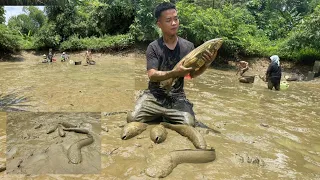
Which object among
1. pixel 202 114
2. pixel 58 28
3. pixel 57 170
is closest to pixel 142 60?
pixel 58 28

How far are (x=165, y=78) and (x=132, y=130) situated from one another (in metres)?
0.79

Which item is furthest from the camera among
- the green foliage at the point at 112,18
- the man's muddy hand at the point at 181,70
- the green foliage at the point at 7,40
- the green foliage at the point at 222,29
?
the green foliage at the point at 112,18

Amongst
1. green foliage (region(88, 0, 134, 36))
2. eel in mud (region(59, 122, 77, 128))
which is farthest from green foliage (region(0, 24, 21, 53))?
eel in mud (region(59, 122, 77, 128))

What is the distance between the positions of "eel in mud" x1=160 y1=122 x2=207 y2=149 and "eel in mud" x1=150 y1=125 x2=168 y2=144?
0.65 ft

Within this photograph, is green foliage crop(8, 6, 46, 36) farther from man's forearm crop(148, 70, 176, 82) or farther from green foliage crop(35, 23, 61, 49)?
man's forearm crop(148, 70, 176, 82)

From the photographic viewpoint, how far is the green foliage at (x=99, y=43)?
22.7 metres

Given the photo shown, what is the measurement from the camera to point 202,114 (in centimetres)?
580

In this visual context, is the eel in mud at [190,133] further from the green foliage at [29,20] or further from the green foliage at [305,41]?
the green foliage at [29,20]

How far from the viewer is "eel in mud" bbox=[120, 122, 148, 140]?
3671 millimetres

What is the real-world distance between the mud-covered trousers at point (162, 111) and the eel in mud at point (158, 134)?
1.18ft

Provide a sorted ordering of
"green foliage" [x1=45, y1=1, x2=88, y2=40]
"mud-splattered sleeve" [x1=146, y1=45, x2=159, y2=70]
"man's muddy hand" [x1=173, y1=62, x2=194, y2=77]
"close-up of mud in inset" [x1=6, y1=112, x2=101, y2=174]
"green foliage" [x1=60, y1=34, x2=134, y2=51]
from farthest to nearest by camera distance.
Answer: "green foliage" [x1=45, y1=1, x2=88, y2=40] < "green foliage" [x1=60, y1=34, x2=134, y2=51] < "mud-splattered sleeve" [x1=146, y1=45, x2=159, y2=70] < "man's muddy hand" [x1=173, y1=62, x2=194, y2=77] < "close-up of mud in inset" [x1=6, y1=112, x2=101, y2=174]

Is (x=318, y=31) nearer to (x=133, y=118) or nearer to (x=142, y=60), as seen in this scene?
(x=142, y=60)

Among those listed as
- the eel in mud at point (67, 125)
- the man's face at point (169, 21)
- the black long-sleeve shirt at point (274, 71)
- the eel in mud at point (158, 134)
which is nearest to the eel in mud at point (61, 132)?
the eel in mud at point (67, 125)

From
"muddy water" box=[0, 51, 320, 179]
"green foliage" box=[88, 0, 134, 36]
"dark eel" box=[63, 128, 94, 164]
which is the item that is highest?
"green foliage" box=[88, 0, 134, 36]
